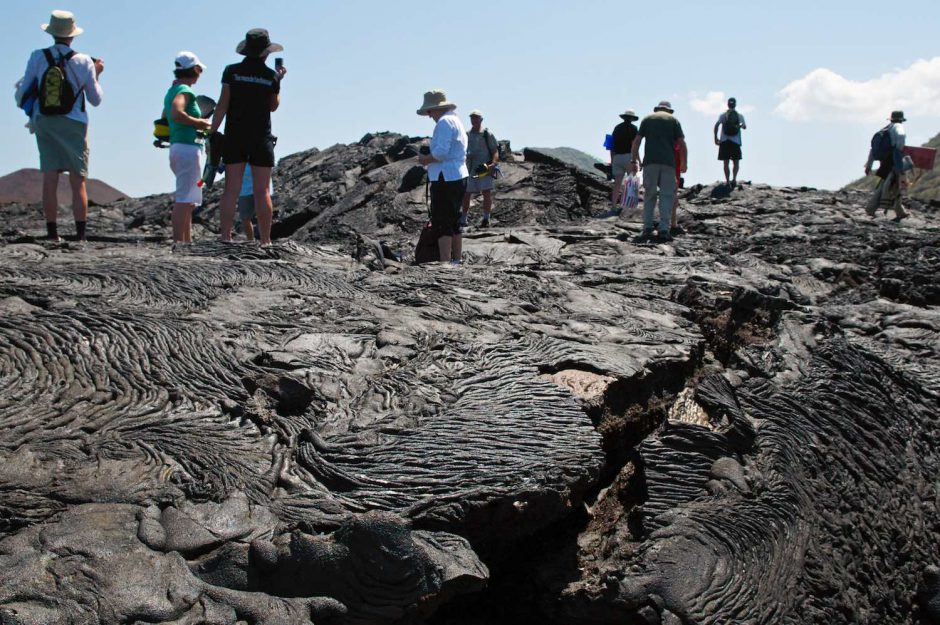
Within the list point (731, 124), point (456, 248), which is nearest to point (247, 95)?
point (456, 248)

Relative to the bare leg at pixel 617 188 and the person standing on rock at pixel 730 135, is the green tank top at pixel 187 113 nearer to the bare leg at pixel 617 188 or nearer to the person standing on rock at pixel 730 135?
the bare leg at pixel 617 188

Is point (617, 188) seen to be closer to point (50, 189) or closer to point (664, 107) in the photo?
point (664, 107)

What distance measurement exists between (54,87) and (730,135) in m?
15.5

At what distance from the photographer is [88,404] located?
15.2ft

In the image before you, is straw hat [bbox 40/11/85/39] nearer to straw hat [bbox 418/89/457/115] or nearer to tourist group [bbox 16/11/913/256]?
tourist group [bbox 16/11/913/256]

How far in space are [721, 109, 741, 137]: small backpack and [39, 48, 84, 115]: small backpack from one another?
15.2 m

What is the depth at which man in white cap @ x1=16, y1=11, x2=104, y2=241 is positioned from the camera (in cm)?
841

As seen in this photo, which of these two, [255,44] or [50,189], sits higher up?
[255,44]

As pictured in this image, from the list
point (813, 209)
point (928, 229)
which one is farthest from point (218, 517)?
point (813, 209)

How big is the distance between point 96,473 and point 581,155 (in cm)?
3281

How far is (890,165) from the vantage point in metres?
Result: 17.0

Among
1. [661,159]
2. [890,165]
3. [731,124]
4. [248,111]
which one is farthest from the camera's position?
[731,124]

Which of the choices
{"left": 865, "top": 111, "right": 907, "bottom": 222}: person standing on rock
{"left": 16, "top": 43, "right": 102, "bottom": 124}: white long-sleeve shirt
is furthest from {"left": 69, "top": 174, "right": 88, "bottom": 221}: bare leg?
{"left": 865, "top": 111, "right": 907, "bottom": 222}: person standing on rock

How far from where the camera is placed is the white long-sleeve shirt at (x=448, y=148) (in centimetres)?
948
